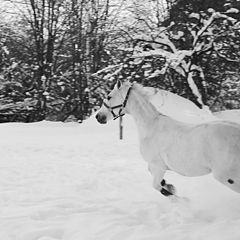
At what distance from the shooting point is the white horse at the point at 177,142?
3393 mm

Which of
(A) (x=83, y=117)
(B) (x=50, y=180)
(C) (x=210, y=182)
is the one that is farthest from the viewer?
(A) (x=83, y=117)

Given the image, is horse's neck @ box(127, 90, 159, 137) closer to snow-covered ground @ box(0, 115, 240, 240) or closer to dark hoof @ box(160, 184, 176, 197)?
dark hoof @ box(160, 184, 176, 197)

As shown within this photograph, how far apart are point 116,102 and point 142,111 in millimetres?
332

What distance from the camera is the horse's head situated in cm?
433

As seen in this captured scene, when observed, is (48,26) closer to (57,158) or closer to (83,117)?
(83,117)

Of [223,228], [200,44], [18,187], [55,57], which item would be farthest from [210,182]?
[55,57]

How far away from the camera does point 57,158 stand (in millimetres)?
7664

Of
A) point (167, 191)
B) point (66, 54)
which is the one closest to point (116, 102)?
point (167, 191)

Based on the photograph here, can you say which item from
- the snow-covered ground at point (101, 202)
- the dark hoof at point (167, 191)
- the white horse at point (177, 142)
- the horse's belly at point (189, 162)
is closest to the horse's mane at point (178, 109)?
the snow-covered ground at point (101, 202)

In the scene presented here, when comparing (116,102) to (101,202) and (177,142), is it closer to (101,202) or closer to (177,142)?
(177,142)

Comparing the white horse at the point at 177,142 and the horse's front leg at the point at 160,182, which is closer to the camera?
the white horse at the point at 177,142

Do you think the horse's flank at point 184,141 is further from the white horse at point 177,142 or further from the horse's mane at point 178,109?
the horse's mane at point 178,109

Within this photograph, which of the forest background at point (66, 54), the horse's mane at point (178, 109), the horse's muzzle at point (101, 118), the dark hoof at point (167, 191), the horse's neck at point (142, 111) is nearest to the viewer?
the dark hoof at point (167, 191)

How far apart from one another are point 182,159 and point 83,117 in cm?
1533
